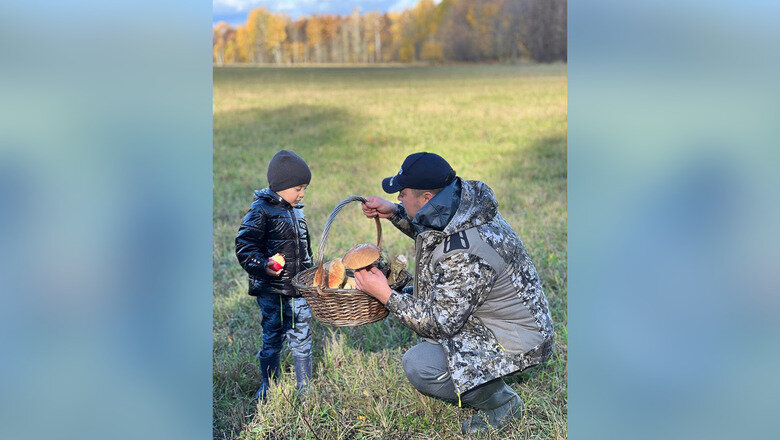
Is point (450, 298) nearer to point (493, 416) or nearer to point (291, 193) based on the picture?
point (493, 416)

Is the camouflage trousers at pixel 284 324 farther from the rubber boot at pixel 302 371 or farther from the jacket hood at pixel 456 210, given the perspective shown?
the jacket hood at pixel 456 210

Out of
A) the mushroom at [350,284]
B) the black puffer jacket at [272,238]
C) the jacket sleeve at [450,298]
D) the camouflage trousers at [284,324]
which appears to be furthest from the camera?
the camouflage trousers at [284,324]

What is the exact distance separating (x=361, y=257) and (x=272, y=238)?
0.58m

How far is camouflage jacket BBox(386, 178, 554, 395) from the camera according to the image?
293 centimetres

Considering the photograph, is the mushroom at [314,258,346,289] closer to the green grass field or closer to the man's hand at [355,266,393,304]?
the man's hand at [355,266,393,304]

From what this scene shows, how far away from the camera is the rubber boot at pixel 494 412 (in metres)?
3.21

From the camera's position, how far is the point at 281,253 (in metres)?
3.43

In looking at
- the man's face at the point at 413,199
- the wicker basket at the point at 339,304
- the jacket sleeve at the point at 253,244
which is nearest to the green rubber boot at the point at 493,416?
the wicker basket at the point at 339,304

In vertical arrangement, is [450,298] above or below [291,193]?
below

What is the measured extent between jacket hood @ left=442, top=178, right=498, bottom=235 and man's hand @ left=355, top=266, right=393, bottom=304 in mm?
363

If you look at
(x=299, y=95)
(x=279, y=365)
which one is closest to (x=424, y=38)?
(x=299, y=95)

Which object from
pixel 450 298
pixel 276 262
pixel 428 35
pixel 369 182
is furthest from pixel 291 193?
pixel 428 35

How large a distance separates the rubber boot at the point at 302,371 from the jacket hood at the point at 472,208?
3.80 feet
